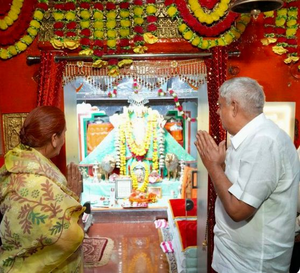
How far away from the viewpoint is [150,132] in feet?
17.6

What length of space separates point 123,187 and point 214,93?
339 cm

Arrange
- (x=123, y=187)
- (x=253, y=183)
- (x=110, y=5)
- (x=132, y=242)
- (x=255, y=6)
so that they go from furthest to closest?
(x=123, y=187) → (x=132, y=242) → (x=110, y=5) → (x=255, y=6) → (x=253, y=183)

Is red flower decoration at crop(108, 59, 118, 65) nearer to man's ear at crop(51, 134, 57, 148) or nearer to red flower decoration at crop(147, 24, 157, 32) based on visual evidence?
red flower decoration at crop(147, 24, 157, 32)

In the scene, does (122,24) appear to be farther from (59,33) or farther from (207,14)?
(207,14)

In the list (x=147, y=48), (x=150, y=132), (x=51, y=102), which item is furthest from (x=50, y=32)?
(x=150, y=132)

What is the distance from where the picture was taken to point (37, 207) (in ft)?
4.48

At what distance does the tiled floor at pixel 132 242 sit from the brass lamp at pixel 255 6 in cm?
299

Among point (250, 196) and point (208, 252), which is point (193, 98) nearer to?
point (208, 252)

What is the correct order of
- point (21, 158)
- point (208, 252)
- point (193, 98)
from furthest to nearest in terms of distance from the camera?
point (193, 98), point (208, 252), point (21, 158)

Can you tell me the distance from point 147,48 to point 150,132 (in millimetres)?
3038

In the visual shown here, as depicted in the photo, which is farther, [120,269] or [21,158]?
[120,269]

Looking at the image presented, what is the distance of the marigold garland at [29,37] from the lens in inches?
92.6

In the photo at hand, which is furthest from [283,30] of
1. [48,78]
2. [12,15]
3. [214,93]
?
[12,15]

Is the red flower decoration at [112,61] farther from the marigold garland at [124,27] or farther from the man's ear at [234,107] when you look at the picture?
the man's ear at [234,107]
